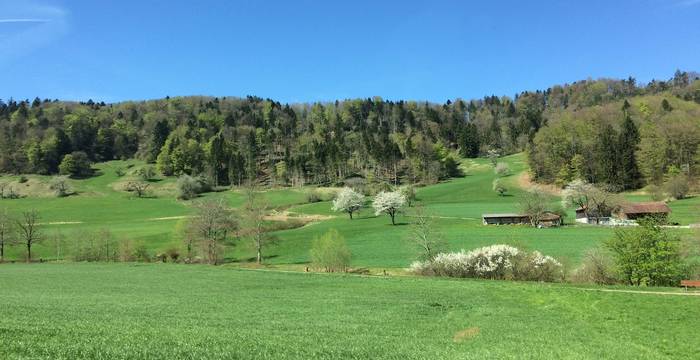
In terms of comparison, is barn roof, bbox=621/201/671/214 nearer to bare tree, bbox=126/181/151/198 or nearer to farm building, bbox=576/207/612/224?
farm building, bbox=576/207/612/224

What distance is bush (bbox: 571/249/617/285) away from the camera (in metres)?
40.9

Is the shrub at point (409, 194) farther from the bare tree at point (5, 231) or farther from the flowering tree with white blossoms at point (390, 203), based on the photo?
the bare tree at point (5, 231)

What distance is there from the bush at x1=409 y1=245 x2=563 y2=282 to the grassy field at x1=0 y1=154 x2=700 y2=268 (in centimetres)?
370

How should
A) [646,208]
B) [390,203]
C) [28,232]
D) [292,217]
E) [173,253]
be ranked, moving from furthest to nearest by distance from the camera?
[292,217], [390,203], [646,208], [28,232], [173,253]

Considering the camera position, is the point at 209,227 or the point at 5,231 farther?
the point at 5,231

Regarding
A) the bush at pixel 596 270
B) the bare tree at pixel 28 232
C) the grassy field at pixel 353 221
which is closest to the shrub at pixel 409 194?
the grassy field at pixel 353 221

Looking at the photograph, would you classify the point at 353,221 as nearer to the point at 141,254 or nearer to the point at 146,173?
the point at 141,254

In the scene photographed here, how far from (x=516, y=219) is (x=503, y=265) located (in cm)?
5627

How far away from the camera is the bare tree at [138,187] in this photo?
508ft

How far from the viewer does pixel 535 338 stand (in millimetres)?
19203

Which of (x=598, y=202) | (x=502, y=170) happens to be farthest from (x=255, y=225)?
(x=502, y=170)

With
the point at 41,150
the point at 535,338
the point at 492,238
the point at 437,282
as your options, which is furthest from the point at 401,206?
the point at 41,150

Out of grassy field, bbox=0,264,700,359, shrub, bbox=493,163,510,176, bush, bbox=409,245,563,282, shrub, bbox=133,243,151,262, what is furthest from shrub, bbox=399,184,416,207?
grassy field, bbox=0,264,700,359

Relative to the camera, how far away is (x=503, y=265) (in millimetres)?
44000
